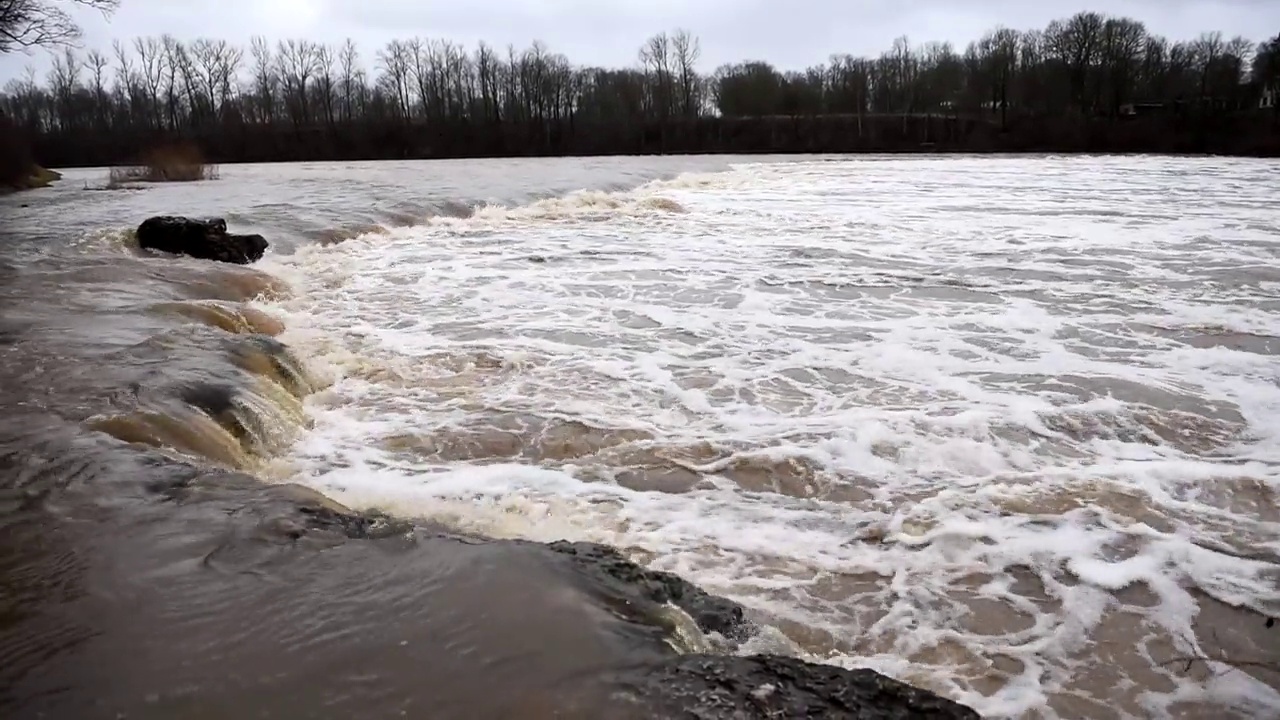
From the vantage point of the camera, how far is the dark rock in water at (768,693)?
2.55 meters

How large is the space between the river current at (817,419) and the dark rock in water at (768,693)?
57cm

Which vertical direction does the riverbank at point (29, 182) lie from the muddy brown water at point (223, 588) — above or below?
above

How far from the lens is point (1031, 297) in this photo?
10.3 metres

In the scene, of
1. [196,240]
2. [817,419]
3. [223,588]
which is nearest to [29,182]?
[196,240]

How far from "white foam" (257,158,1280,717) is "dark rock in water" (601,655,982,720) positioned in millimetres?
679

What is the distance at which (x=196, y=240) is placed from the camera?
12.1 metres

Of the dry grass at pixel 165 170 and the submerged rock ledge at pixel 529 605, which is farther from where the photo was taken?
the dry grass at pixel 165 170

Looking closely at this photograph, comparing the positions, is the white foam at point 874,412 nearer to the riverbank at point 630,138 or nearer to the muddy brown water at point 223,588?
the muddy brown water at point 223,588

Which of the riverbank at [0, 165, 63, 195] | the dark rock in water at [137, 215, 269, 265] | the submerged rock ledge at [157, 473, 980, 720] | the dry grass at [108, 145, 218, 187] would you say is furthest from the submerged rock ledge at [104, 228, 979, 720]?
the dry grass at [108, 145, 218, 187]

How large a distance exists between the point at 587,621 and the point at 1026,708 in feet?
5.38

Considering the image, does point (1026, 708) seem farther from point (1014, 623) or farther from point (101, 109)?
point (101, 109)

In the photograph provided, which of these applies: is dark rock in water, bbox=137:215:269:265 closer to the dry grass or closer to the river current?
the river current

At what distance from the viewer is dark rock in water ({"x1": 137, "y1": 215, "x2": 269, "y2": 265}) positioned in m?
12.1

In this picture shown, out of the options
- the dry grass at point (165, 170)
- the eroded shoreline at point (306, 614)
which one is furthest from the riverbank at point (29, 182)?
the eroded shoreline at point (306, 614)
